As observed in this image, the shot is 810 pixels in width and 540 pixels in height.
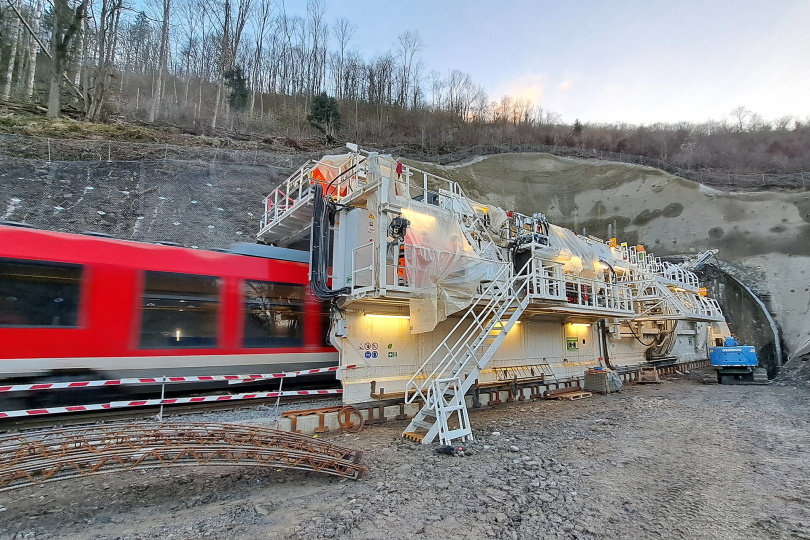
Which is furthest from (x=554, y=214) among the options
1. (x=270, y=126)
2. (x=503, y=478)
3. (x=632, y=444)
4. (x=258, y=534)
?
(x=258, y=534)

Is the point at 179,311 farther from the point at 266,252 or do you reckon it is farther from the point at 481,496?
the point at 481,496

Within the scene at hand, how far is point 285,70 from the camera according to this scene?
45844 millimetres

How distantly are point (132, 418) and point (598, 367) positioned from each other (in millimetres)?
15028

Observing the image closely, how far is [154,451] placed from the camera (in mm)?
4293

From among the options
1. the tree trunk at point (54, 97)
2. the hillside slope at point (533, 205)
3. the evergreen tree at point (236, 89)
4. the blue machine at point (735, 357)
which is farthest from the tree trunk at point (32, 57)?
the blue machine at point (735, 357)

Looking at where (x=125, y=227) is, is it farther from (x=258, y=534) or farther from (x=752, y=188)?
(x=752, y=188)

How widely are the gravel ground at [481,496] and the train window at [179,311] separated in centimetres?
268

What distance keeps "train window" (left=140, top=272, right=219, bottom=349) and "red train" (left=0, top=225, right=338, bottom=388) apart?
2 centimetres

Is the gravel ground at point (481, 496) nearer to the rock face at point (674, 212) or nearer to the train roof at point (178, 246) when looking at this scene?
the train roof at point (178, 246)

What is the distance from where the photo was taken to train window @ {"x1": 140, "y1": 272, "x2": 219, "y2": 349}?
7.48 m

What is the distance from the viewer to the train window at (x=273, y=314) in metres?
8.62

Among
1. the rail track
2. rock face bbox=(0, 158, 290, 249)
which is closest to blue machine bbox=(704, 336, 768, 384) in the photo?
the rail track

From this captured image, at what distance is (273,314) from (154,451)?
4828 millimetres

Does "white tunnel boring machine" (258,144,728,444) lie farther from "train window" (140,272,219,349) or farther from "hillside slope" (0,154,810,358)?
"hillside slope" (0,154,810,358)
